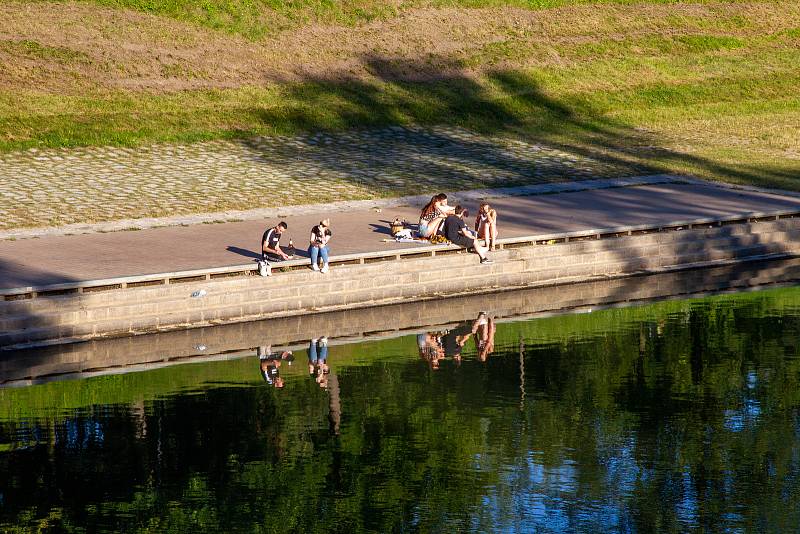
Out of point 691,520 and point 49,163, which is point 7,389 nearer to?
point 691,520

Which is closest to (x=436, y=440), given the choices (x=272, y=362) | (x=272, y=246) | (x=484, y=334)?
(x=272, y=362)

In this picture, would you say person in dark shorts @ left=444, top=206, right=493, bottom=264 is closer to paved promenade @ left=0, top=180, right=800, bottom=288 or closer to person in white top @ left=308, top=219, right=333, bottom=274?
paved promenade @ left=0, top=180, right=800, bottom=288

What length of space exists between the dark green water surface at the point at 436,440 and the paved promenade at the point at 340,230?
3490 millimetres

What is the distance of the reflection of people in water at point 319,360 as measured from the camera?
920 inches

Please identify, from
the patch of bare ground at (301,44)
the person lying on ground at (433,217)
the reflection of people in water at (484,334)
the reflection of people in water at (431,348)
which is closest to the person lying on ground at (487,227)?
the person lying on ground at (433,217)

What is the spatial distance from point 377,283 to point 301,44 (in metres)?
23.9

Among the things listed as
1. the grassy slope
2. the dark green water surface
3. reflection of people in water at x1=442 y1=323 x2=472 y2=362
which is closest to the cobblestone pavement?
the grassy slope

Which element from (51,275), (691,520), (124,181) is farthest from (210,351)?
(124,181)

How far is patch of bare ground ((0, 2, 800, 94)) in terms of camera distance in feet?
145

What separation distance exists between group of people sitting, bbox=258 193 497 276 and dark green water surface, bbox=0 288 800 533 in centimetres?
218

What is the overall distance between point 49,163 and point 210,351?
578 inches

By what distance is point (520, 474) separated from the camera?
60.9 ft

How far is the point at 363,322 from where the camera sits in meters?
26.6

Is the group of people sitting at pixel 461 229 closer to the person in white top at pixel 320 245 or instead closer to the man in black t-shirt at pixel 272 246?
the person in white top at pixel 320 245
